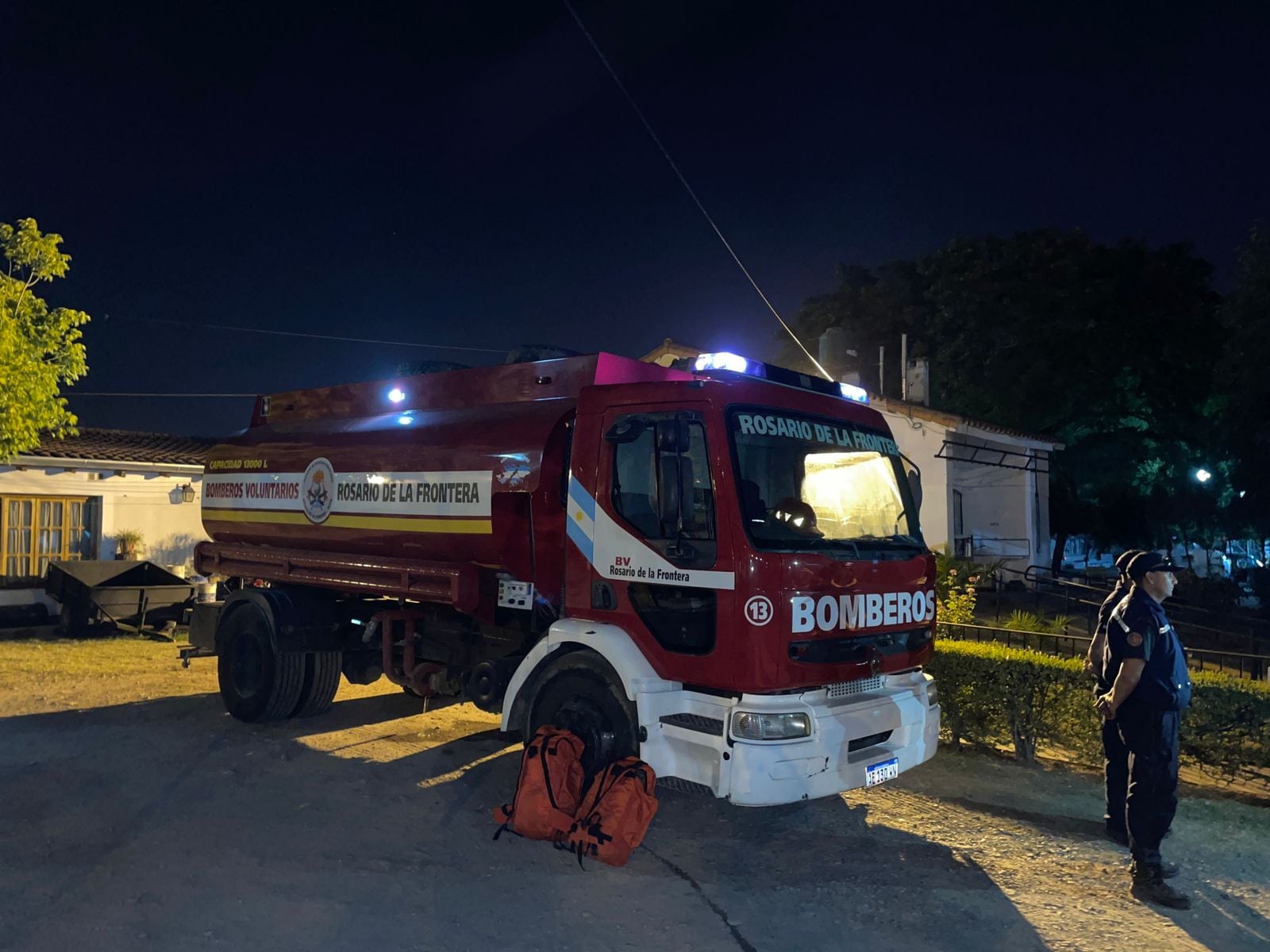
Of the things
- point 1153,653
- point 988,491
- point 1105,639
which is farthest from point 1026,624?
point 988,491

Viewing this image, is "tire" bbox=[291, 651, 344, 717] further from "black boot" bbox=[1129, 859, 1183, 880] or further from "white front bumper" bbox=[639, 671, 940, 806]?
"black boot" bbox=[1129, 859, 1183, 880]

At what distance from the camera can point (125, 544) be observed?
53.5ft

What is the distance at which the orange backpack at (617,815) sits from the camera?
5.01 meters

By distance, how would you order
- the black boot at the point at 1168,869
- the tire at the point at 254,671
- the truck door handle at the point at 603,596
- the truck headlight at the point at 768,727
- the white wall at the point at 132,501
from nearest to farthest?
the black boot at the point at 1168,869 → the truck headlight at the point at 768,727 → the truck door handle at the point at 603,596 → the tire at the point at 254,671 → the white wall at the point at 132,501

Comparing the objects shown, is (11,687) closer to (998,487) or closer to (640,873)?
(640,873)

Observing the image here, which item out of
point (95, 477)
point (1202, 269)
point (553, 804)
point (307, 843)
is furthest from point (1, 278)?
point (1202, 269)

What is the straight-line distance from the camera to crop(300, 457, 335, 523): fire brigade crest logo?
7695mm

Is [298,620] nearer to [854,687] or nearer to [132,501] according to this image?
[854,687]

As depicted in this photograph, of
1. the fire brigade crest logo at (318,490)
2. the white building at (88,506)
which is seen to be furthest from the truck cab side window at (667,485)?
the white building at (88,506)

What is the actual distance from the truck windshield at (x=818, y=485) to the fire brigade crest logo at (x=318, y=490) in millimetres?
3918

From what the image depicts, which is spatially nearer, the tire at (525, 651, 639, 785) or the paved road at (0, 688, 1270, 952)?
the paved road at (0, 688, 1270, 952)

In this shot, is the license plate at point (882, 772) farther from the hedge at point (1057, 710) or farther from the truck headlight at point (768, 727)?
the hedge at point (1057, 710)

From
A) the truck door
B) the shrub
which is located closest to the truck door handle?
the truck door

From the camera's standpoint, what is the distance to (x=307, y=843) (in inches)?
212
